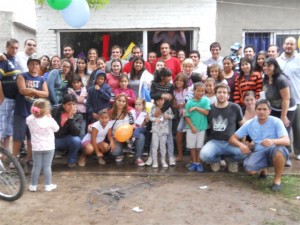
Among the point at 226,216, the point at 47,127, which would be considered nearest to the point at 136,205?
the point at 226,216

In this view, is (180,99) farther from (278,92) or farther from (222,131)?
(278,92)

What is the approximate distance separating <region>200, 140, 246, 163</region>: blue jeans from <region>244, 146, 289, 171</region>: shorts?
0.31m

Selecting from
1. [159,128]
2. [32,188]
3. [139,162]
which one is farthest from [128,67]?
[32,188]

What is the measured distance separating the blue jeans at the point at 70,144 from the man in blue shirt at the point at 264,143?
233cm

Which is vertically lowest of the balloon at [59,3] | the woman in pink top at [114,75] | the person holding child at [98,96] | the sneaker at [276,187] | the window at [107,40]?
the sneaker at [276,187]

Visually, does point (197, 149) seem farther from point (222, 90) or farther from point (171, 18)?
point (171, 18)

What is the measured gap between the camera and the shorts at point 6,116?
19.6ft

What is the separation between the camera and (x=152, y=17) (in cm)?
871

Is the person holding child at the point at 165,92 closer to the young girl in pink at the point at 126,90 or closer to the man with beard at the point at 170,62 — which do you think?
the young girl in pink at the point at 126,90

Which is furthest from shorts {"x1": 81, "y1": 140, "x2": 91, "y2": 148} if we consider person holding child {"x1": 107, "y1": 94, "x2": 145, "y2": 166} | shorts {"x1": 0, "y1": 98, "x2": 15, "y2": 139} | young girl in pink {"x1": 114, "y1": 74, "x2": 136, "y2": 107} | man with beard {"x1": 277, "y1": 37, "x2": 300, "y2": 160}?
man with beard {"x1": 277, "y1": 37, "x2": 300, "y2": 160}

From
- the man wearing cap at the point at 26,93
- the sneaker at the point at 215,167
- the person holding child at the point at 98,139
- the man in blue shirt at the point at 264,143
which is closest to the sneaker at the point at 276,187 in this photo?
the man in blue shirt at the point at 264,143

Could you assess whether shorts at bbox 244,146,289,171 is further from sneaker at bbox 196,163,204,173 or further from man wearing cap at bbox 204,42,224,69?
man wearing cap at bbox 204,42,224,69

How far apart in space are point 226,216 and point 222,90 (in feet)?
6.48

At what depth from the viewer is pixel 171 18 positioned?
28.6 feet
